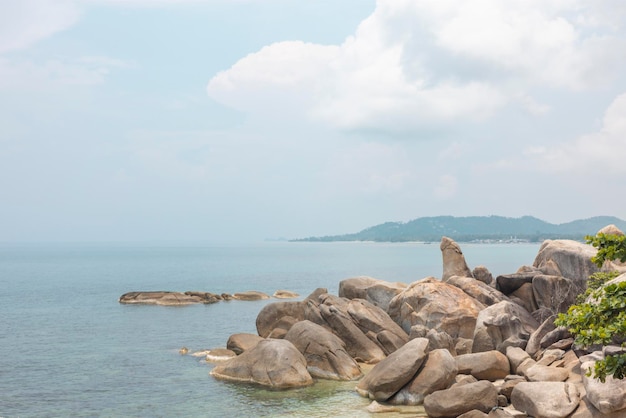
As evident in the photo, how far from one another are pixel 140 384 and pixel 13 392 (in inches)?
227

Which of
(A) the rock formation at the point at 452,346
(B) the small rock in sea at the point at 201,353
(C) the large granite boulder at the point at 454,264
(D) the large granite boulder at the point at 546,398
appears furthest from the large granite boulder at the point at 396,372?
(C) the large granite boulder at the point at 454,264

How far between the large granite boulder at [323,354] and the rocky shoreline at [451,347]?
52 millimetres

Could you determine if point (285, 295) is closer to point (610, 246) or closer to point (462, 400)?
point (462, 400)

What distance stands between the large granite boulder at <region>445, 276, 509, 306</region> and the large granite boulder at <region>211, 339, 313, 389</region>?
41.4 feet

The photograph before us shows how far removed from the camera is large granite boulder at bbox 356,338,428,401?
2422cm

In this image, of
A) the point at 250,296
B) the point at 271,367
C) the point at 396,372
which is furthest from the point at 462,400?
the point at 250,296

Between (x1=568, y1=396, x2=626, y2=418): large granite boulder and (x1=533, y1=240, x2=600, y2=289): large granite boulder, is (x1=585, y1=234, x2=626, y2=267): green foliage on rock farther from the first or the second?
(x1=533, y1=240, x2=600, y2=289): large granite boulder

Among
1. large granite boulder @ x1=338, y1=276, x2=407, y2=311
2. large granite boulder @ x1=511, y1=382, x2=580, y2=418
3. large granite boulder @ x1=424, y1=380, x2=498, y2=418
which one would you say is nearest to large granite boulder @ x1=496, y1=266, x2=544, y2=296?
large granite boulder @ x1=338, y1=276, x2=407, y2=311

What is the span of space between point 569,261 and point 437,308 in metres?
9.35

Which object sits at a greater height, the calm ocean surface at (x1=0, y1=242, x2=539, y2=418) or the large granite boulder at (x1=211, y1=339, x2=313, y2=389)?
the large granite boulder at (x1=211, y1=339, x2=313, y2=389)

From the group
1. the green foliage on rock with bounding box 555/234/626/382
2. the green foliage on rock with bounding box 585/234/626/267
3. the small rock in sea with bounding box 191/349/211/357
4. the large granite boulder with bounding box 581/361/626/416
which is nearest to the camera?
the green foliage on rock with bounding box 555/234/626/382

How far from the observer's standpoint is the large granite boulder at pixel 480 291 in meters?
35.3

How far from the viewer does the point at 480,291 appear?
3572 centimetres

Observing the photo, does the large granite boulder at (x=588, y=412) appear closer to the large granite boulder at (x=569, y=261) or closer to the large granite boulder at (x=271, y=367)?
the large granite boulder at (x=271, y=367)
